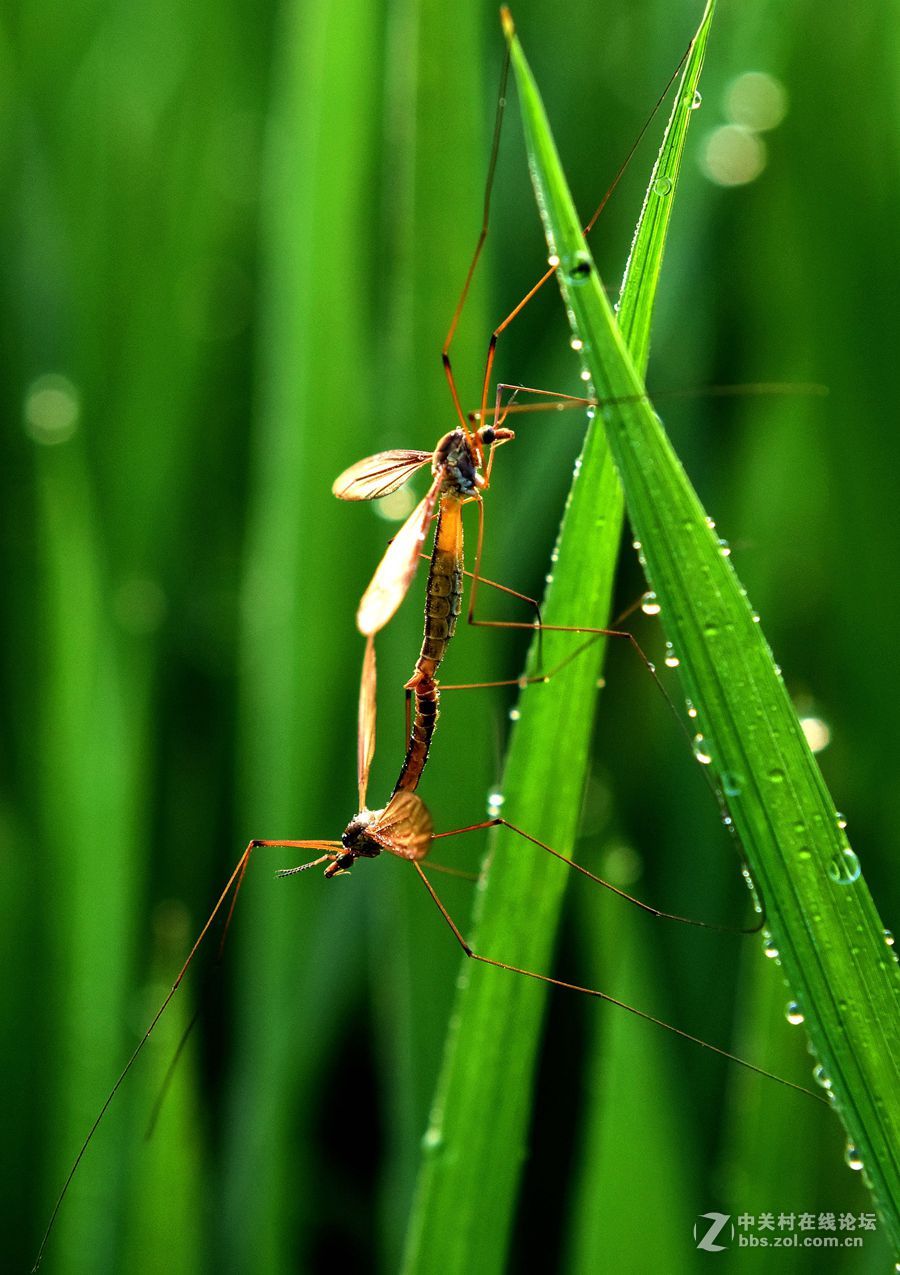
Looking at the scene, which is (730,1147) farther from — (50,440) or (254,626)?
(50,440)

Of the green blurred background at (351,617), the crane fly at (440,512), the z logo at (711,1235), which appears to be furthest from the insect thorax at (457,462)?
the z logo at (711,1235)

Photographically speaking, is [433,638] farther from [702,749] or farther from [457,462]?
[702,749]

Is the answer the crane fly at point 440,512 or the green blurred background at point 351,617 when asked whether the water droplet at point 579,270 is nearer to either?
the crane fly at point 440,512

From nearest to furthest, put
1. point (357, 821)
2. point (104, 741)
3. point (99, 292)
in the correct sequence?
point (357, 821), point (104, 741), point (99, 292)

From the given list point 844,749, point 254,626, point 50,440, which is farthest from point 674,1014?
point 50,440

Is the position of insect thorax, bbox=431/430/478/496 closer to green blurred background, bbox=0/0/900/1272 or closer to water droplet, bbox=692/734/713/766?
green blurred background, bbox=0/0/900/1272

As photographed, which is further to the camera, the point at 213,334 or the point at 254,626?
the point at 213,334

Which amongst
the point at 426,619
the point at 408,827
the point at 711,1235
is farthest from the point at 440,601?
the point at 711,1235
